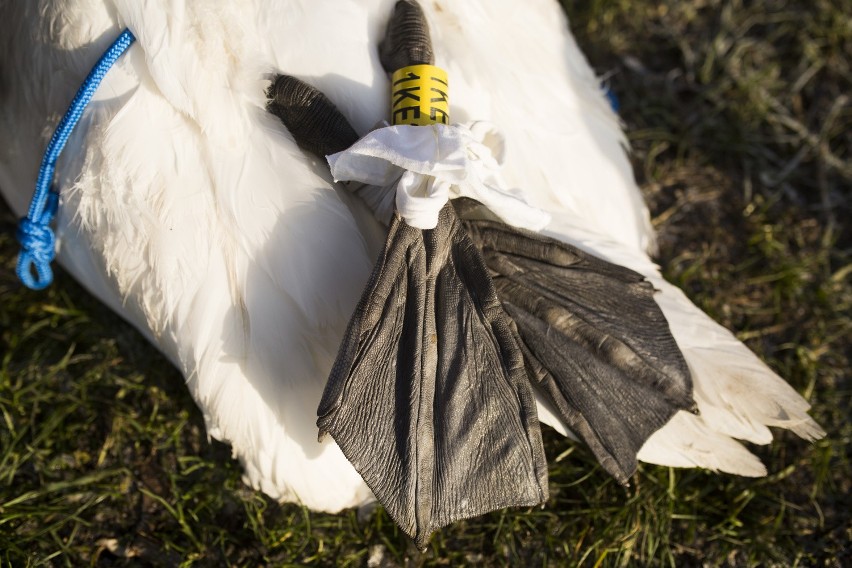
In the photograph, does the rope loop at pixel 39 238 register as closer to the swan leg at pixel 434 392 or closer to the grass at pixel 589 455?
the grass at pixel 589 455

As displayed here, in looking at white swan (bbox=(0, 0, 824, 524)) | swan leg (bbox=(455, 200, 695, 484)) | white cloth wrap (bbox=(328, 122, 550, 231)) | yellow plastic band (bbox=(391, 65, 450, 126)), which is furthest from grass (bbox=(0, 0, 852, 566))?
yellow plastic band (bbox=(391, 65, 450, 126))

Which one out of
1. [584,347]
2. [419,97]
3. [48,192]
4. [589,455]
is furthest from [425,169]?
[589,455]

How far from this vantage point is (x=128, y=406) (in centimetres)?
202

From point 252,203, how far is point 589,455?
41.7 inches

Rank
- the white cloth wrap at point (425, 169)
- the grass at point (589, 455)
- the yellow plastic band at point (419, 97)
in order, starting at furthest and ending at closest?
1. the grass at point (589, 455)
2. the yellow plastic band at point (419, 97)
3. the white cloth wrap at point (425, 169)

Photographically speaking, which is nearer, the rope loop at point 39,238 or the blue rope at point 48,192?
the blue rope at point 48,192

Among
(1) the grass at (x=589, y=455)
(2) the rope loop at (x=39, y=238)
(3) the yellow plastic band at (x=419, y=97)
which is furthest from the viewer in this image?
(1) the grass at (x=589, y=455)

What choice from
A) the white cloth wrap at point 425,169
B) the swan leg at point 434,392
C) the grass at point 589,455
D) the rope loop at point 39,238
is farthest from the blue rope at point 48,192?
the swan leg at point 434,392

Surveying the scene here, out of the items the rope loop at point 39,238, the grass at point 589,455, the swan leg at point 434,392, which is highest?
the swan leg at point 434,392

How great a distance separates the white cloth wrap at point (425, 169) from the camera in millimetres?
1332

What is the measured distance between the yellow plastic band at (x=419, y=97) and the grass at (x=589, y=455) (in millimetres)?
926

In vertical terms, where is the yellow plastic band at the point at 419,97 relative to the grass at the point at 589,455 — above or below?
above

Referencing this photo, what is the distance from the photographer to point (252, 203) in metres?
1.41

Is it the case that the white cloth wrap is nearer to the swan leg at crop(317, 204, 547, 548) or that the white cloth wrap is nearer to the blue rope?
the swan leg at crop(317, 204, 547, 548)
